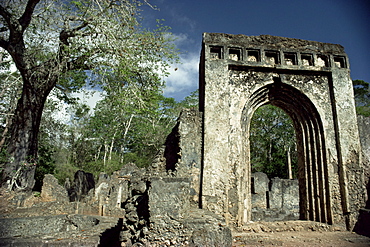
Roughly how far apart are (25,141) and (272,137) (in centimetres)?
1736

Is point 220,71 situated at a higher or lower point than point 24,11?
lower

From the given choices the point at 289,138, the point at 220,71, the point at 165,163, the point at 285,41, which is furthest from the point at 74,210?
the point at 289,138

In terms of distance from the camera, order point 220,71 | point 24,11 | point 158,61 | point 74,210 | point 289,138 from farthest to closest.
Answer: point 289,138 → point 158,61 → point 74,210 → point 24,11 → point 220,71

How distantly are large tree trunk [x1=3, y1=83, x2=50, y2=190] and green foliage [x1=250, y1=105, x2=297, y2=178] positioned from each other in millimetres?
15370

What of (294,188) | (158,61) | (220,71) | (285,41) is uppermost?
(158,61)

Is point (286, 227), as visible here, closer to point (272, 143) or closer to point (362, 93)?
point (272, 143)

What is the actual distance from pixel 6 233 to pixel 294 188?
1223cm

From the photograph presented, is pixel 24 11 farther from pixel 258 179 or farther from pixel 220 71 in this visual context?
pixel 258 179

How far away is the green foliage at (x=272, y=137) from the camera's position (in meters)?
20.8

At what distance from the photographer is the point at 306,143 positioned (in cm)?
714

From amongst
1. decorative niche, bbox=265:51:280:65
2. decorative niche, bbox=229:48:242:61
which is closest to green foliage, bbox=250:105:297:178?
decorative niche, bbox=265:51:280:65

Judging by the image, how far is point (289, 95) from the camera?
712 cm

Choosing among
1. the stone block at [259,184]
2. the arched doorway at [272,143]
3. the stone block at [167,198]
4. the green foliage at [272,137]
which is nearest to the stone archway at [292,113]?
the stone block at [167,198]

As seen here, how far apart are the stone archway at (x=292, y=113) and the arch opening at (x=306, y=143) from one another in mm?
23
